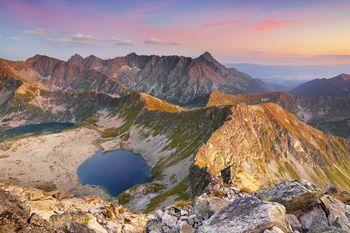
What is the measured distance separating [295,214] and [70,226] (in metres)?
19.5

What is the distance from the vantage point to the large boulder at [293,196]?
108ft

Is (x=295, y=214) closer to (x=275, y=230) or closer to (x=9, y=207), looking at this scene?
(x=275, y=230)

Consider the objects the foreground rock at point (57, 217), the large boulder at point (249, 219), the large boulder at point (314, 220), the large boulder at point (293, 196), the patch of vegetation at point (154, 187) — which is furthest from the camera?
the patch of vegetation at point (154, 187)

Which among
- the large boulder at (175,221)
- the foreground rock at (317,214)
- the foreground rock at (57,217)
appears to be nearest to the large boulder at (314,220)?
the foreground rock at (317,214)

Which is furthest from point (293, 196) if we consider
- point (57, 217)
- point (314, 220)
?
point (57, 217)

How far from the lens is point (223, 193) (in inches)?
1796

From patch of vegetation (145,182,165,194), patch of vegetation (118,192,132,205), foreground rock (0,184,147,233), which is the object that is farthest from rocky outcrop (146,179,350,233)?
patch of vegetation (145,182,165,194)

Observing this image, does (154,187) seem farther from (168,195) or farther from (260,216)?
(260,216)

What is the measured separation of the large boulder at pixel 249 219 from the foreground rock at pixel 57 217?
11451 mm

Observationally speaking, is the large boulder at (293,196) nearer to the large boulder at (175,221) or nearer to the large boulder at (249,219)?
the large boulder at (249,219)

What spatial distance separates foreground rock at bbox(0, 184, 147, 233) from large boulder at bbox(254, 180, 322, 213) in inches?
624

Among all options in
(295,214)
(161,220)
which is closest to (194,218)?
(161,220)

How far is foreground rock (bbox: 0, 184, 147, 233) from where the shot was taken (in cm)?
2577

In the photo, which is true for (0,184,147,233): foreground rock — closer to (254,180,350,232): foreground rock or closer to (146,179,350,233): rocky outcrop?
(146,179,350,233): rocky outcrop
